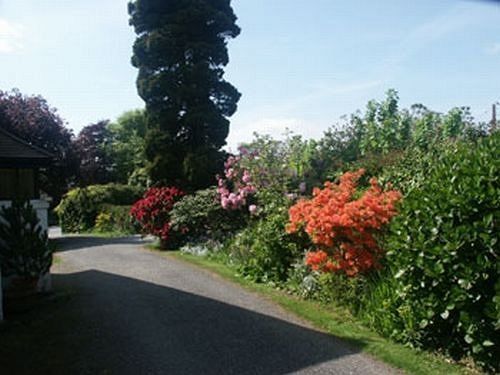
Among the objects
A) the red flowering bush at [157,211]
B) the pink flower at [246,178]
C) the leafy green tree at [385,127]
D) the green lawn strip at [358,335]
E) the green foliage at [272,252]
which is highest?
the leafy green tree at [385,127]

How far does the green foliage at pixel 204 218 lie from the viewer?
1289 cm

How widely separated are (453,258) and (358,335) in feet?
5.36

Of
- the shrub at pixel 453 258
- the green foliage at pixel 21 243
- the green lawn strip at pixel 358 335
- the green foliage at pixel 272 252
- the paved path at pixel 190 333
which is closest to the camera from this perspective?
the shrub at pixel 453 258

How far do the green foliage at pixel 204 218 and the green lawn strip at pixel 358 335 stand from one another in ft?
13.1

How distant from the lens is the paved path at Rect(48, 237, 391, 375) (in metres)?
4.81

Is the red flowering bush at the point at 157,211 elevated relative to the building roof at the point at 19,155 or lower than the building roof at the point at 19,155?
lower

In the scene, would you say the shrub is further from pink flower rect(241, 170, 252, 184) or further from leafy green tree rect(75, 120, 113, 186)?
leafy green tree rect(75, 120, 113, 186)

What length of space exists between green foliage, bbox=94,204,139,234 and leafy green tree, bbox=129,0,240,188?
4.46 metres

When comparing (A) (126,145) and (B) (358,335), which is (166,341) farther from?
(A) (126,145)

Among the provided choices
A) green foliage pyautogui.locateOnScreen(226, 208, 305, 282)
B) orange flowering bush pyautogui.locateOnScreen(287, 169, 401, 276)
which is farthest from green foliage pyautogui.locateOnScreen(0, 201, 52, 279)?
orange flowering bush pyautogui.locateOnScreen(287, 169, 401, 276)

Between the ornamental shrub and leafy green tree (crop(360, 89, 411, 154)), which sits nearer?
the ornamental shrub

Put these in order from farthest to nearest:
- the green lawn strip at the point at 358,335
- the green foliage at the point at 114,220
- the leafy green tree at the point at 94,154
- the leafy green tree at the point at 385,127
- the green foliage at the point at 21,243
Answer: the leafy green tree at the point at 94,154, the green foliage at the point at 114,220, the leafy green tree at the point at 385,127, the green foliage at the point at 21,243, the green lawn strip at the point at 358,335

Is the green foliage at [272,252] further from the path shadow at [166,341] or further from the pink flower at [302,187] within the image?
the path shadow at [166,341]

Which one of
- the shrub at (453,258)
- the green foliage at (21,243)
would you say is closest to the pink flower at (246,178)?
the green foliage at (21,243)
